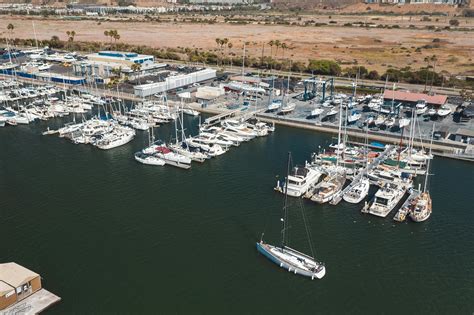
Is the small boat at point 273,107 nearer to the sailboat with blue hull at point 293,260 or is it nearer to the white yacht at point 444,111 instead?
the white yacht at point 444,111

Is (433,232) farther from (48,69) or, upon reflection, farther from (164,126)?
(48,69)

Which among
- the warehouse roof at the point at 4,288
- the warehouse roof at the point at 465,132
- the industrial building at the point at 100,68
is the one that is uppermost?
the industrial building at the point at 100,68

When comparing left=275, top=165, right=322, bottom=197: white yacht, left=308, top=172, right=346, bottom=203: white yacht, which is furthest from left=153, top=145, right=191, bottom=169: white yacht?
left=308, top=172, right=346, bottom=203: white yacht

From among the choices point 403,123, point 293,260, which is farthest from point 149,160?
point 403,123

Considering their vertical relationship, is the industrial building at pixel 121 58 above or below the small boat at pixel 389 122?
above

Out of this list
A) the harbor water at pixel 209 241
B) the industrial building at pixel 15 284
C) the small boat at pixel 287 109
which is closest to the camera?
the industrial building at pixel 15 284

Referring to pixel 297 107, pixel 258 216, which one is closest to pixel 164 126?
pixel 297 107

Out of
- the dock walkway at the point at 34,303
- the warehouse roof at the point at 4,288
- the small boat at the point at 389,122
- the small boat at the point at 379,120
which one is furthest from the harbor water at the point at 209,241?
the small boat at the point at 379,120

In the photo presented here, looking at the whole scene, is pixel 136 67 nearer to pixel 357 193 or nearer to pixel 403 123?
pixel 403 123
